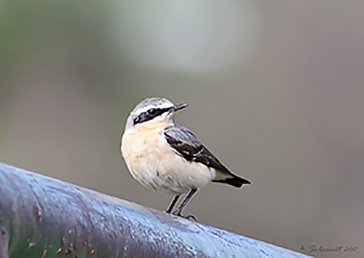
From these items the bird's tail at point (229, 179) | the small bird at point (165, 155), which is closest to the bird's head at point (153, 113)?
the small bird at point (165, 155)

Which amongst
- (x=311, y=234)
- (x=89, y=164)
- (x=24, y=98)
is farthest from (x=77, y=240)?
(x=24, y=98)

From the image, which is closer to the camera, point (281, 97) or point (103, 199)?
point (103, 199)

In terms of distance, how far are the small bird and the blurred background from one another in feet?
8.03

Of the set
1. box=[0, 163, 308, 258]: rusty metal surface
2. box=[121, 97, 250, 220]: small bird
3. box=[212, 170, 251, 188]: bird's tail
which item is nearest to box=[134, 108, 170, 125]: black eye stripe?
box=[121, 97, 250, 220]: small bird

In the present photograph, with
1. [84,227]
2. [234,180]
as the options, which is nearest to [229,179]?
[234,180]

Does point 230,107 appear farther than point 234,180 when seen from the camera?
Yes

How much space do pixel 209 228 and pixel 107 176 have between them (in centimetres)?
411

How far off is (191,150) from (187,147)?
0.02 metres

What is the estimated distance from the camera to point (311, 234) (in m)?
4.66

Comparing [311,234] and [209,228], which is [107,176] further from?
[209,228]

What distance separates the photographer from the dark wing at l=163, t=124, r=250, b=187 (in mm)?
2289

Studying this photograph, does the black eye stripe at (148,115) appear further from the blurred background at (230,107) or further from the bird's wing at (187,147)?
the blurred background at (230,107)

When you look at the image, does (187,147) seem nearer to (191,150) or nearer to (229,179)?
(191,150)

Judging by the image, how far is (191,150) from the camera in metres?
2.34
